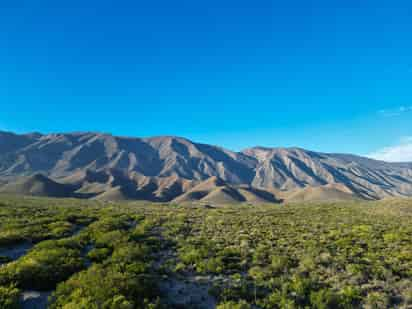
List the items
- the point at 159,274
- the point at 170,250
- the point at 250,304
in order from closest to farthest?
the point at 250,304
the point at 159,274
the point at 170,250

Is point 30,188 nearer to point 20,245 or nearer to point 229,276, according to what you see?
point 20,245

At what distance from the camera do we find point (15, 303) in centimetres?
675

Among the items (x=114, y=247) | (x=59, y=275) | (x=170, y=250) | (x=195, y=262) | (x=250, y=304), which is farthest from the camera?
(x=170, y=250)

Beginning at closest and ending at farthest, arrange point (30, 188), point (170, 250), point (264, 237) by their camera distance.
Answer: point (170, 250), point (264, 237), point (30, 188)

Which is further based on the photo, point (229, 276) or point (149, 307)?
point (229, 276)

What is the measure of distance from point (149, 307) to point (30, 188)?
597 ft

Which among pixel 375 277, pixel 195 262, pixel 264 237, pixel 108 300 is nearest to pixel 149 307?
pixel 108 300

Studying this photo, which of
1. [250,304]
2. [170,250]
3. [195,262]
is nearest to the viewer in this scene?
[250,304]

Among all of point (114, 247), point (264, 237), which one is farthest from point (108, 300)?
point (264, 237)

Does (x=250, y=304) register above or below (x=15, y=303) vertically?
below

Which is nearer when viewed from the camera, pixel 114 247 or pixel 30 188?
pixel 114 247

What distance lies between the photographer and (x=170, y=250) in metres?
14.3

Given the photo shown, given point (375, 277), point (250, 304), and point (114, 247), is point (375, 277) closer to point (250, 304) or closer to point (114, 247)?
point (250, 304)

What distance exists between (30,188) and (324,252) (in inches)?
7158
